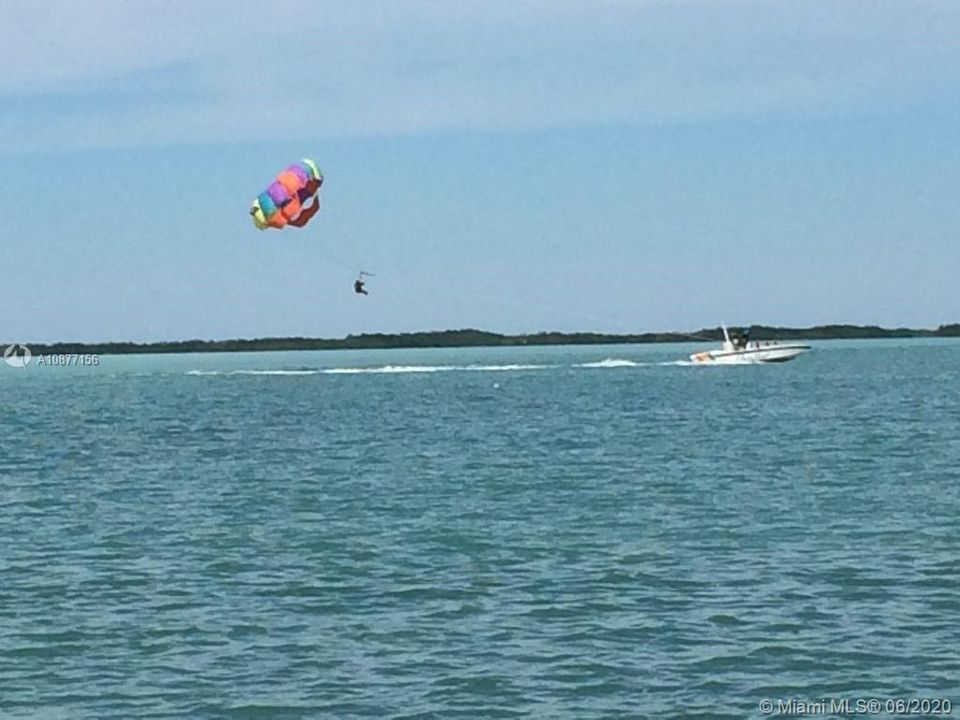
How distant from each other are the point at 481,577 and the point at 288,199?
1609 inches

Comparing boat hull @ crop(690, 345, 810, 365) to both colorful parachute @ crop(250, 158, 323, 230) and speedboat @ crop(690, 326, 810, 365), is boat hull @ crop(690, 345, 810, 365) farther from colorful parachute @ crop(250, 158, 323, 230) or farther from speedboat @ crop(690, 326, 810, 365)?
colorful parachute @ crop(250, 158, 323, 230)

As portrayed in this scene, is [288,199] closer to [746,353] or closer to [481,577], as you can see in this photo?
[481,577]

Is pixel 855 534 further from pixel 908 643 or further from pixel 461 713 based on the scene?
pixel 461 713

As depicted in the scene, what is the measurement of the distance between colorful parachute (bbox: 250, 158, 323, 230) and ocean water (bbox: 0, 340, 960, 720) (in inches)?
515

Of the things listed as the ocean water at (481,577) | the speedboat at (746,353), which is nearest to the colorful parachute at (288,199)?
the ocean water at (481,577)

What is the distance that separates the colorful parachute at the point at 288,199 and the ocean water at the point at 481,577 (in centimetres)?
1308

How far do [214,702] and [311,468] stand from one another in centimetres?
2767

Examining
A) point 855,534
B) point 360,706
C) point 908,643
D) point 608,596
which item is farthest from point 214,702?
point 855,534

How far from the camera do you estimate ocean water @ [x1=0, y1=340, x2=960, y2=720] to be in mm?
17641

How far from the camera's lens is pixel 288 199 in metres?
63.1

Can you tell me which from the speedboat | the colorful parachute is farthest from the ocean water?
the speedboat

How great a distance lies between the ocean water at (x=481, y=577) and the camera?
57.9ft

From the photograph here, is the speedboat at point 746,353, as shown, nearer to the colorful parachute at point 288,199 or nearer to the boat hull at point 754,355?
the boat hull at point 754,355

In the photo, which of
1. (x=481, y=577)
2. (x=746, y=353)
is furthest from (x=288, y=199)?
A: (x=746, y=353)
